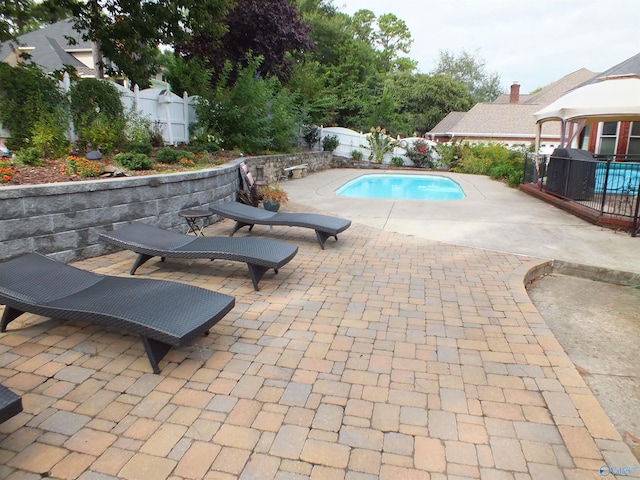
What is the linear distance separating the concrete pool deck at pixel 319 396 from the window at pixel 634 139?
13.3 metres

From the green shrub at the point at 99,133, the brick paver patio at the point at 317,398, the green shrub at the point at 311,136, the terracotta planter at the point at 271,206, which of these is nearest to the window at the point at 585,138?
the green shrub at the point at 311,136

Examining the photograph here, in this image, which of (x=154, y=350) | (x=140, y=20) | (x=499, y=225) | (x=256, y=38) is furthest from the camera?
(x=256, y=38)

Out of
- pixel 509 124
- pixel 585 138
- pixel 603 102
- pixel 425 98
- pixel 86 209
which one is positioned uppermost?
pixel 425 98

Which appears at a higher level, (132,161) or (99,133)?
(99,133)

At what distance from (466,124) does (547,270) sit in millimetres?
27089

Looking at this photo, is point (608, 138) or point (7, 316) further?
point (608, 138)

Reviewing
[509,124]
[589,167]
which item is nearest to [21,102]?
[589,167]

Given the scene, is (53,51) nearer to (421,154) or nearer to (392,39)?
(421,154)

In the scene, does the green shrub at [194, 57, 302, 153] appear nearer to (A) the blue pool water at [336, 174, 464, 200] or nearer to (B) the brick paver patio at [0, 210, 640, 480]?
(A) the blue pool water at [336, 174, 464, 200]

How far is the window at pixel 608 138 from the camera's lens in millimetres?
14086

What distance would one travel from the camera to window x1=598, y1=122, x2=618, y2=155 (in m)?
14.1

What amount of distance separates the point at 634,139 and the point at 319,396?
1610 cm

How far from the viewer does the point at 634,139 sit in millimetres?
13719

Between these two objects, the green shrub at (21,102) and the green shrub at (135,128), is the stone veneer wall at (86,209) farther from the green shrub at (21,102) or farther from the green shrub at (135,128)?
the green shrub at (21,102)
